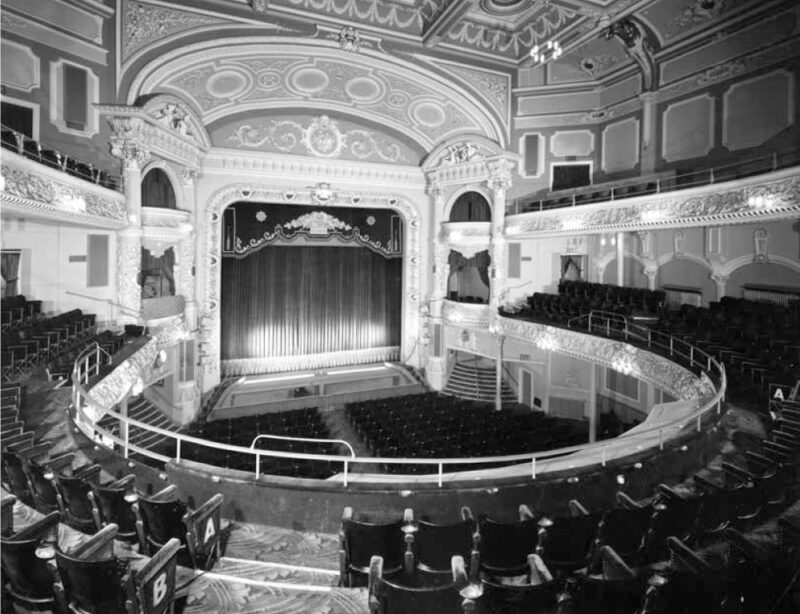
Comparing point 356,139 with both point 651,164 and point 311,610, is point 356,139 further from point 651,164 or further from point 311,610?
point 311,610

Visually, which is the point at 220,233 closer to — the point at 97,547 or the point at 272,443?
the point at 272,443

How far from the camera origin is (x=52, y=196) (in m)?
7.97

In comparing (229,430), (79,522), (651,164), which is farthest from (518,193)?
(79,522)

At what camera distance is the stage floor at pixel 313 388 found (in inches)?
605

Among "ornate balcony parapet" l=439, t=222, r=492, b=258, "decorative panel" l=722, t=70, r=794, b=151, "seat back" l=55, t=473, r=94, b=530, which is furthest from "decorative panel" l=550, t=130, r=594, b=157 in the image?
"seat back" l=55, t=473, r=94, b=530

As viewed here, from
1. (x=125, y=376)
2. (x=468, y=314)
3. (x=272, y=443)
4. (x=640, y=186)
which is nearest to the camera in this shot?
(x=125, y=376)

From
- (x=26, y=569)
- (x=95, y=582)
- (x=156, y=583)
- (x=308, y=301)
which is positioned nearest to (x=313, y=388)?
(x=308, y=301)

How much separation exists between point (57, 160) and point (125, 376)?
163 inches

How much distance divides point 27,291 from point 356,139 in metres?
10.7

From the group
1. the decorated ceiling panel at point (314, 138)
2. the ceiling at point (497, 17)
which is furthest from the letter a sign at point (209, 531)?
the decorated ceiling panel at point (314, 138)

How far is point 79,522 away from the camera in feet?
12.8

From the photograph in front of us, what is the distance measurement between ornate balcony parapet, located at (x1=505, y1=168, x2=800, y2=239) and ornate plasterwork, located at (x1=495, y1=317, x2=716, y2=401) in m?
2.94

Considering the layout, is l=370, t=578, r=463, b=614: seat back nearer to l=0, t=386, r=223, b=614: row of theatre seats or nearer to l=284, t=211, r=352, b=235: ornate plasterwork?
l=0, t=386, r=223, b=614: row of theatre seats

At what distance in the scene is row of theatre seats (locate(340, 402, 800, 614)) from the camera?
8.68ft
